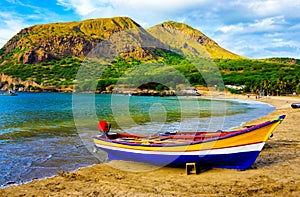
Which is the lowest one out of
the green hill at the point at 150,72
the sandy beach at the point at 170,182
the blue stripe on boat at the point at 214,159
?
the sandy beach at the point at 170,182

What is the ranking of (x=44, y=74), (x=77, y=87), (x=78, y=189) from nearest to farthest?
1. (x=78, y=189)
2. (x=77, y=87)
3. (x=44, y=74)

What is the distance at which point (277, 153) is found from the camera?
526 inches

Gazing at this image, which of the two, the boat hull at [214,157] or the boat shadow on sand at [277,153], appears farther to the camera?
the boat shadow on sand at [277,153]

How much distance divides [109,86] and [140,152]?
5001 inches

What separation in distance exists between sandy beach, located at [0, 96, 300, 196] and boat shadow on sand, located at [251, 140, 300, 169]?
26 millimetres

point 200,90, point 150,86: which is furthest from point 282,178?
point 150,86

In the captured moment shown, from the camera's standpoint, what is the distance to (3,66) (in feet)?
632

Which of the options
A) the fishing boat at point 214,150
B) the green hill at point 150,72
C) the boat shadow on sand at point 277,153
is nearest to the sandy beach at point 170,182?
the boat shadow on sand at point 277,153

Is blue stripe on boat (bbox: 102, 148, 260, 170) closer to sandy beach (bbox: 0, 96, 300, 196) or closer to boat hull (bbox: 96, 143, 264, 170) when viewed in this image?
boat hull (bbox: 96, 143, 264, 170)

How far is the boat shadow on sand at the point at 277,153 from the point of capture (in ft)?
38.8

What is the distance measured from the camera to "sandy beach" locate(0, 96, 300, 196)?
873cm

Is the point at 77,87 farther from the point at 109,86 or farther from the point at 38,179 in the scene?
the point at 38,179

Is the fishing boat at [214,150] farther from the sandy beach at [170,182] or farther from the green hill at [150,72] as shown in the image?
the green hill at [150,72]

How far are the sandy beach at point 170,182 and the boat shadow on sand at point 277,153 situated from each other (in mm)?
26
